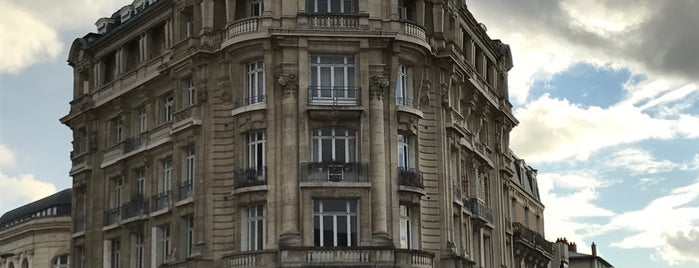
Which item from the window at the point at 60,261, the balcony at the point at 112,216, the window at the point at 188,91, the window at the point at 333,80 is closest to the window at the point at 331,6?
the window at the point at 333,80

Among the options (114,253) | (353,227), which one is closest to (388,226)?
(353,227)

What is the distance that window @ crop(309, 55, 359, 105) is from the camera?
46594 millimetres

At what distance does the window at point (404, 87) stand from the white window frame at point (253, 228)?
23.7 feet

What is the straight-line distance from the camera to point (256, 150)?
47344 millimetres

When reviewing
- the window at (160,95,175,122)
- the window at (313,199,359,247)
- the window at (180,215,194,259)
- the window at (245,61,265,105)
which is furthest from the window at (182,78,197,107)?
the window at (313,199,359,247)

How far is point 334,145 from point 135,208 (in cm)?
1273

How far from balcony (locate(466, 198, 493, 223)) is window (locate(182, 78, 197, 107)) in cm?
1344

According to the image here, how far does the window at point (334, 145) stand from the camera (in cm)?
4631

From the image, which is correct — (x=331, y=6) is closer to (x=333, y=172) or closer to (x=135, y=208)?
(x=333, y=172)

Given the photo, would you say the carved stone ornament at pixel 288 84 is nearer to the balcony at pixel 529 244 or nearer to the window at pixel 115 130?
the window at pixel 115 130

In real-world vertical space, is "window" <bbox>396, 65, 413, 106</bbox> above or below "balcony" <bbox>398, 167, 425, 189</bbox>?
above

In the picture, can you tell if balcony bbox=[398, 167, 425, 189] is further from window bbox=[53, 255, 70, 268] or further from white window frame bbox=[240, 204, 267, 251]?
window bbox=[53, 255, 70, 268]

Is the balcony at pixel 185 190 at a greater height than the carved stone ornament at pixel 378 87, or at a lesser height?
lesser

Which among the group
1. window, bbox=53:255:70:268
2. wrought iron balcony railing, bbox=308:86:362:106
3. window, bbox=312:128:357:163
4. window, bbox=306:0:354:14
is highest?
window, bbox=306:0:354:14
